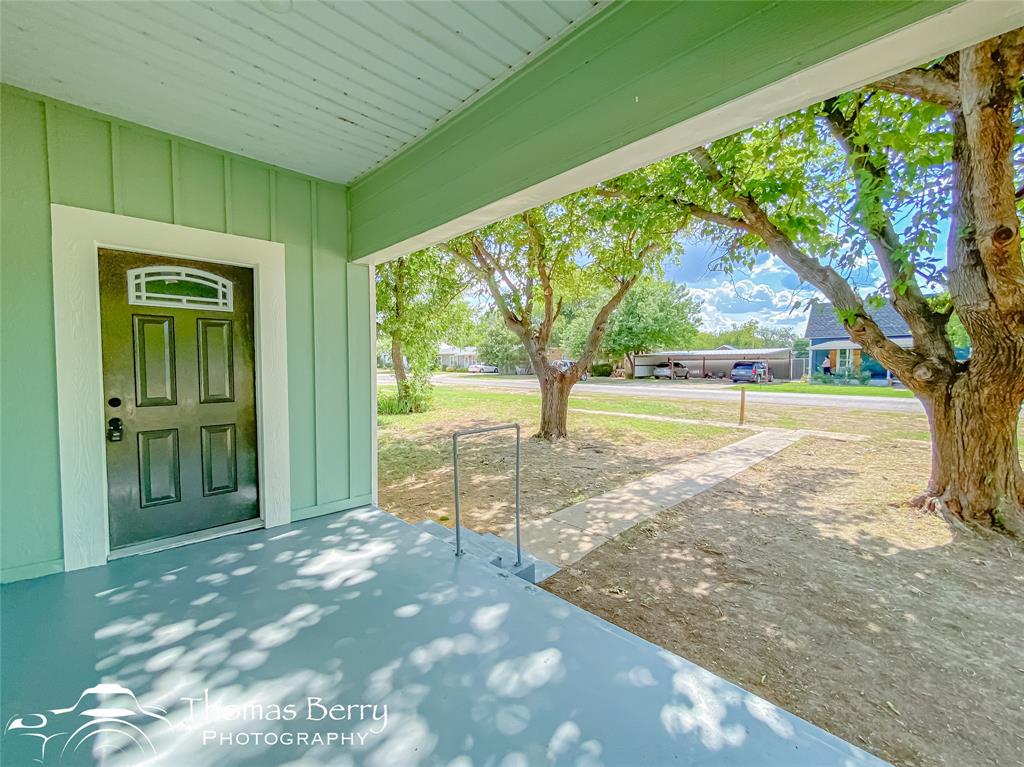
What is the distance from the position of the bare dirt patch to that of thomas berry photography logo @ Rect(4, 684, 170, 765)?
2107 millimetres

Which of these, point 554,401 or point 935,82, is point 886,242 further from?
point 554,401

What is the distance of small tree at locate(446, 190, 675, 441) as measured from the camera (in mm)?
6586

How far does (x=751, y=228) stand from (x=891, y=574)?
10.6ft

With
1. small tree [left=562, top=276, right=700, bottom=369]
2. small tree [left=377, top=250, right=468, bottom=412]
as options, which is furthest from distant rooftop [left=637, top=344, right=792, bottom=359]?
small tree [left=377, top=250, right=468, bottom=412]

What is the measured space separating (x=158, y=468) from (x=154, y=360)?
2.32 ft

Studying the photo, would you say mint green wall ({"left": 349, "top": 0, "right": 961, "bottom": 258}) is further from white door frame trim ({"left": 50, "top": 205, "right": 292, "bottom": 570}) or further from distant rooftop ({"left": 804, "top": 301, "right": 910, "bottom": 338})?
distant rooftop ({"left": 804, "top": 301, "right": 910, "bottom": 338})

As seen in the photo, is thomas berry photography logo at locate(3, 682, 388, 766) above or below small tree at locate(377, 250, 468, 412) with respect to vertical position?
below

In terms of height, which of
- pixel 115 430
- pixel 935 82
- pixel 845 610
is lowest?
pixel 845 610

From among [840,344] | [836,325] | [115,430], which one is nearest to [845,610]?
[115,430]

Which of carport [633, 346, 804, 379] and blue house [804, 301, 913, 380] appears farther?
carport [633, 346, 804, 379]

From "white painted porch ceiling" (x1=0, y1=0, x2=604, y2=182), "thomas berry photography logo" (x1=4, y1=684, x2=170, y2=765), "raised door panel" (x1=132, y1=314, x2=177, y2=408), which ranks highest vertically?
"white painted porch ceiling" (x1=0, y1=0, x2=604, y2=182)

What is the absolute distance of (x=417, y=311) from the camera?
34.1ft

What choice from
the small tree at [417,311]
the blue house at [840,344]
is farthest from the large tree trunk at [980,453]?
the blue house at [840,344]

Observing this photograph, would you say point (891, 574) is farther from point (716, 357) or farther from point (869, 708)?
point (716, 357)
